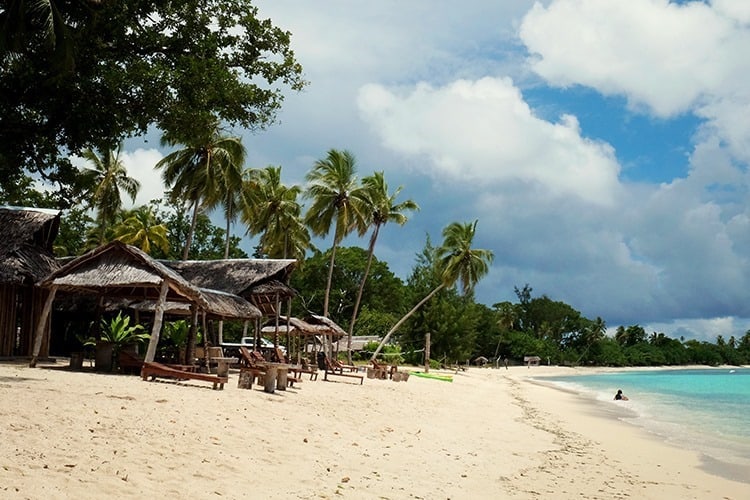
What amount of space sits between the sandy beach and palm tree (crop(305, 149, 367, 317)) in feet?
68.5

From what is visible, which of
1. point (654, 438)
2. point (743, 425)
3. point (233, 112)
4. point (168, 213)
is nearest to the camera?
point (654, 438)

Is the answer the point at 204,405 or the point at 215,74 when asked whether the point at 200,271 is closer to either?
the point at 215,74

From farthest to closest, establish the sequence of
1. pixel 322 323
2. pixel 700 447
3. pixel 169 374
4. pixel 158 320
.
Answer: pixel 322 323 < pixel 158 320 < pixel 700 447 < pixel 169 374

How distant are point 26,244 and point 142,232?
16.9 meters

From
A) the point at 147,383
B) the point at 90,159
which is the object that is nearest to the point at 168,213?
the point at 90,159

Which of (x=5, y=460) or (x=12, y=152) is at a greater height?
(x=12, y=152)

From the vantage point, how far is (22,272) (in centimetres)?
1672

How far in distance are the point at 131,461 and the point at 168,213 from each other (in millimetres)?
37978

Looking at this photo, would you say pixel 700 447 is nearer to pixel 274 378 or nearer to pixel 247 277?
pixel 274 378

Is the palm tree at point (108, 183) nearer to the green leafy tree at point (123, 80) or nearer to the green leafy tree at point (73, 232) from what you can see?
the green leafy tree at point (73, 232)

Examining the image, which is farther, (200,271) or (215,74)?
(200,271)

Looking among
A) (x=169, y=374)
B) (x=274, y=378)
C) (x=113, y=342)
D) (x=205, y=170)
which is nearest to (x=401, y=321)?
(x=205, y=170)

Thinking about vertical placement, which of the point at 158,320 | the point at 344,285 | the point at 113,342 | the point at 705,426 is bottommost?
the point at 705,426

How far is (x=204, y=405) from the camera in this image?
9.95 m
